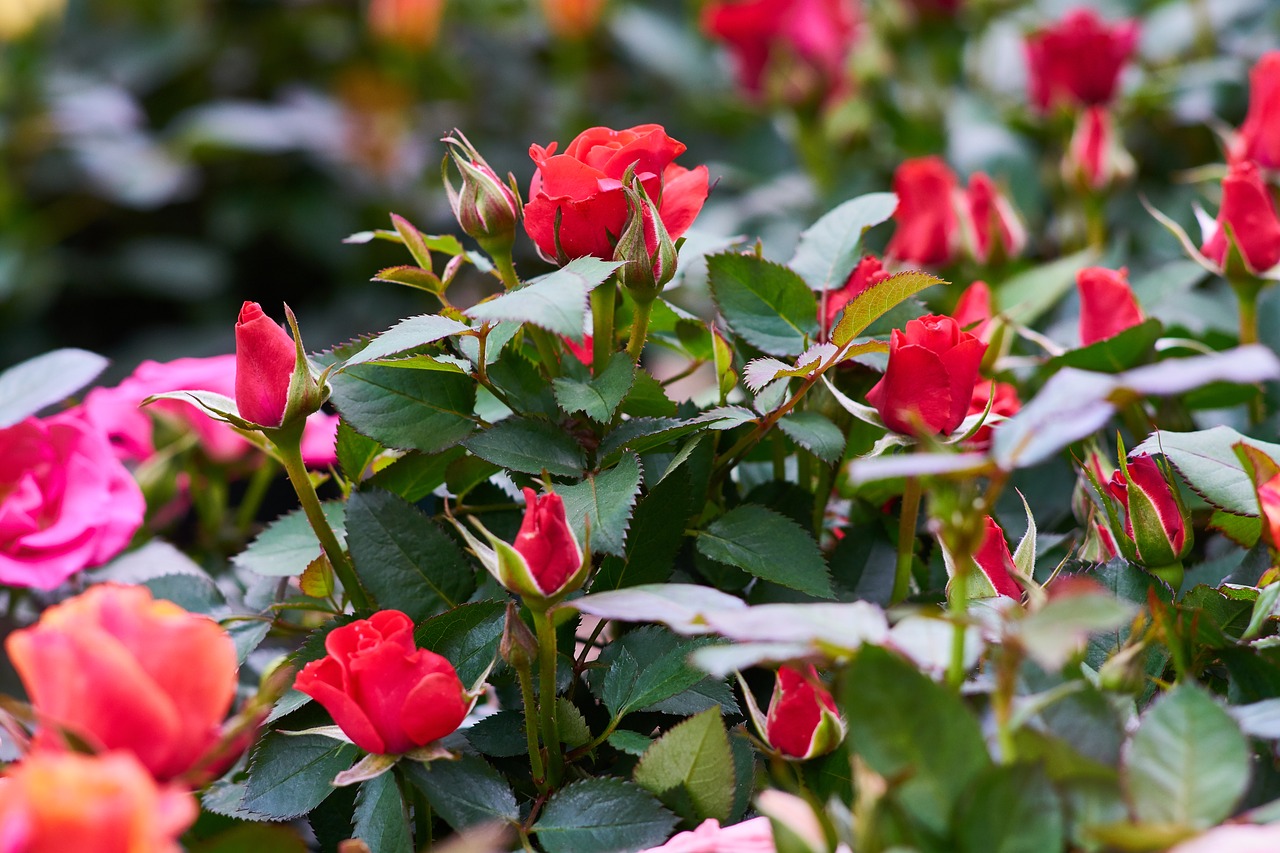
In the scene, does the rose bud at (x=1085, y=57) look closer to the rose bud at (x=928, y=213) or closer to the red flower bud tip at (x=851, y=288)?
the rose bud at (x=928, y=213)

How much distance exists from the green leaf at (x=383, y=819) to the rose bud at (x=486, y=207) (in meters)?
0.20

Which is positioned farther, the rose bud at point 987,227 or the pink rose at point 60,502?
the rose bud at point 987,227

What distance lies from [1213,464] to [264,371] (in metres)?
0.36

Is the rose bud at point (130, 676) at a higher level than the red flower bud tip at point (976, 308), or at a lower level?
higher

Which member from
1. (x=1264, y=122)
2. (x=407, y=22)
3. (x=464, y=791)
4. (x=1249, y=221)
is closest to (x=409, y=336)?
(x=464, y=791)

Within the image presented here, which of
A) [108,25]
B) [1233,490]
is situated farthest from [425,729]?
[108,25]

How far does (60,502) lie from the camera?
587 millimetres

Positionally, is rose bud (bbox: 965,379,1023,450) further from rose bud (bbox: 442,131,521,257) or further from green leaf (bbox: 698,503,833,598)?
rose bud (bbox: 442,131,521,257)

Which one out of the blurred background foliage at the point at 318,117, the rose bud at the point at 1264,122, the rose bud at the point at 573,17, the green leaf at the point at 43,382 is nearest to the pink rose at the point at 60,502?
the green leaf at the point at 43,382

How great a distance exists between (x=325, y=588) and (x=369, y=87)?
1666 mm

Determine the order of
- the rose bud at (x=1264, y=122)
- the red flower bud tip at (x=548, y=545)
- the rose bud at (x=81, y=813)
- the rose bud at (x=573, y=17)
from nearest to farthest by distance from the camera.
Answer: the rose bud at (x=81, y=813) → the red flower bud tip at (x=548, y=545) → the rose bud at (x=1264, y=122) → the rose bud at (x=573, y=17)

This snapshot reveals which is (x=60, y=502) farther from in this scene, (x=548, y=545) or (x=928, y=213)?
(x=928, y=213)

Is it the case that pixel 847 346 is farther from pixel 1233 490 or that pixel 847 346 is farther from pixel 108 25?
pixel 108 25

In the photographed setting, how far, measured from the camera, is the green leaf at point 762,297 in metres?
0.52
